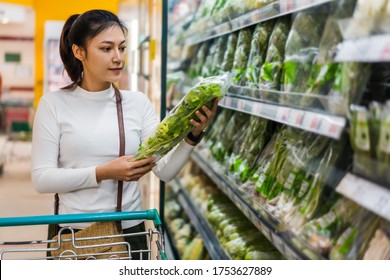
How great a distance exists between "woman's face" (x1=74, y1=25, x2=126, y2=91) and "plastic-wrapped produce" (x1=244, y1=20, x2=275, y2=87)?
84 cm

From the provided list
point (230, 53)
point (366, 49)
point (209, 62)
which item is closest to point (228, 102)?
point (230, 53)

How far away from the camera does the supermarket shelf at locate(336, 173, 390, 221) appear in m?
1.27

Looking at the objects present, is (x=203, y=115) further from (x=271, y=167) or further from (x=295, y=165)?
(x=271, y=167)

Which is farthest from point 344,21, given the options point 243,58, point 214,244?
point 214,244

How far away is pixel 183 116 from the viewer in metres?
1.72

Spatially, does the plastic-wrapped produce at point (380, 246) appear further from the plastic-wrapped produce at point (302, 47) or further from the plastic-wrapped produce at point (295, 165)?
A: the plastic-wrapped produce at point (302, 47)

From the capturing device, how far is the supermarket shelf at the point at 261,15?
1707mm

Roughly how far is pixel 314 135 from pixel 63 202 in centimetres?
90

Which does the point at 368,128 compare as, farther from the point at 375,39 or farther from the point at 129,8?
the point at 129,8

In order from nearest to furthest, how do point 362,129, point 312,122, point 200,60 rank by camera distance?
point 362,129 → point 312,122 → point 200,60

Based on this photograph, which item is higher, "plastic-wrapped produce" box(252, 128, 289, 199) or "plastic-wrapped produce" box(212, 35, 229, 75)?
"plastic-wrapped produce" box(212, 35, 229, 75)

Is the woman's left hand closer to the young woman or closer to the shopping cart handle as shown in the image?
the young woman

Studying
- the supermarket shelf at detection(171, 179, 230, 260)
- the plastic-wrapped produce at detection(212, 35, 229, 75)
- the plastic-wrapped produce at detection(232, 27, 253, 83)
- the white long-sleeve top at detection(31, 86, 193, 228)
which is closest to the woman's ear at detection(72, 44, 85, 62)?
the white long-sleeve top at detection(31, 86, 193, 228)

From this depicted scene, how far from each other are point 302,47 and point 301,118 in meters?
0.46
